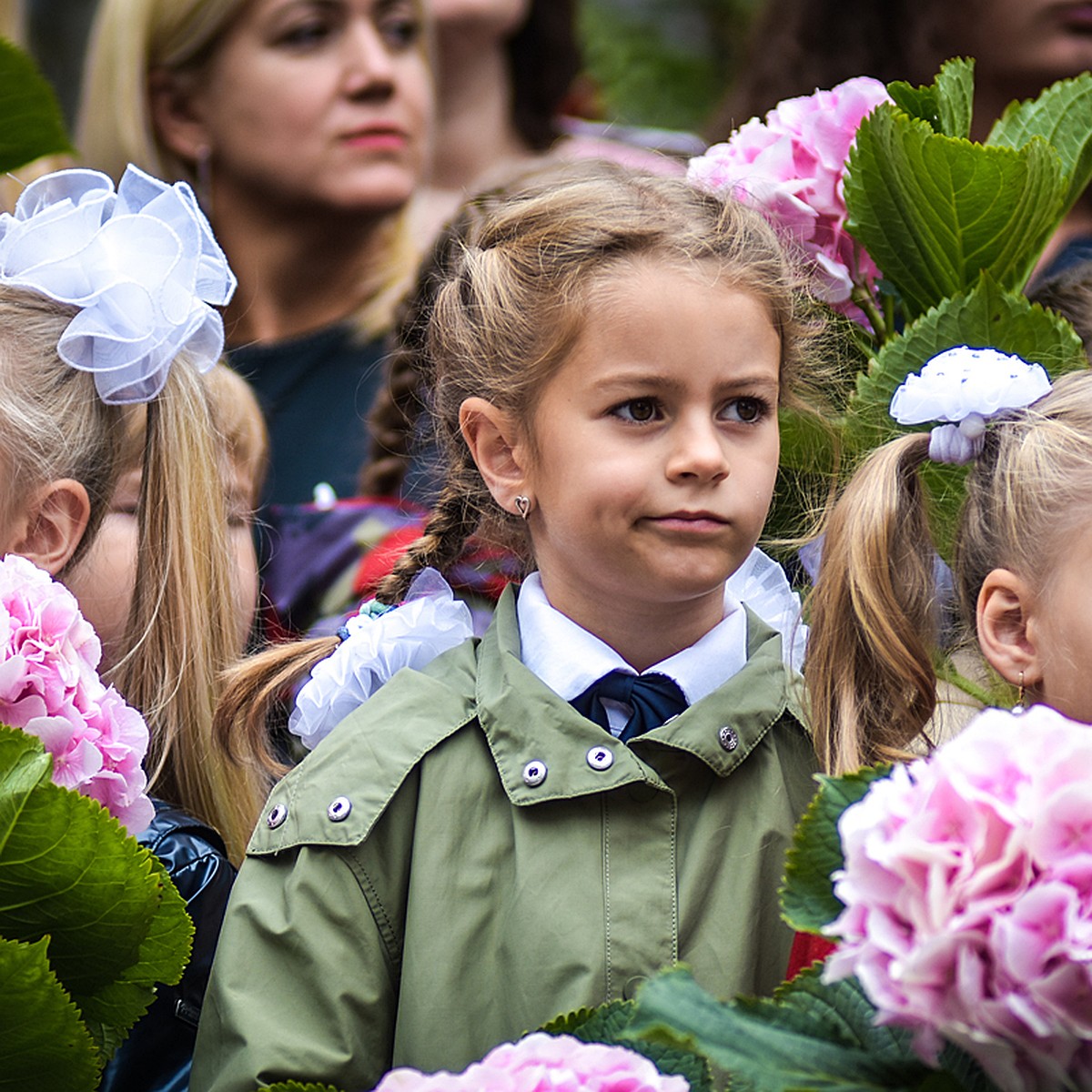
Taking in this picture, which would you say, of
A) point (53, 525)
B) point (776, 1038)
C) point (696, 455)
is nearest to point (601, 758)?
point (696, 455)

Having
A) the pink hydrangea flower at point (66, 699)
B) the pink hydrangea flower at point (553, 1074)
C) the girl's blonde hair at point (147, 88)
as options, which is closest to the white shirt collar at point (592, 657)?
the pink hydrangea flower at point (66, 699)

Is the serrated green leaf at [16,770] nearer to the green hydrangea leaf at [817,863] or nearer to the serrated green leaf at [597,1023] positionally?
the serrated green leaf at [597,1023]

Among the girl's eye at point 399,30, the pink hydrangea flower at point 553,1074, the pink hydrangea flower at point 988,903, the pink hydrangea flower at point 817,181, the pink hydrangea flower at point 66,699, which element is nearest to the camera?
the pink hydrangea flower at point 988,903

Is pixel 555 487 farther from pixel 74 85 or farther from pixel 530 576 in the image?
pixel 74 85

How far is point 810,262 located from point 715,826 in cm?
61

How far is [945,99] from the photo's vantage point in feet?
5.60

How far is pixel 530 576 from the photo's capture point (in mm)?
1713

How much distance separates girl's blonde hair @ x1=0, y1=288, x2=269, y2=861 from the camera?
1.90 metres

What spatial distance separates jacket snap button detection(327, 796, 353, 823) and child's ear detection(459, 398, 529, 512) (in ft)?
1.11

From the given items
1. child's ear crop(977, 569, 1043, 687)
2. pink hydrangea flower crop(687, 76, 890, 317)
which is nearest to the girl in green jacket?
pink hydrangea flower crop(687, 76, 890, 317)

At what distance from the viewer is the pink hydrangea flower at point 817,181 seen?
1785 millimetres

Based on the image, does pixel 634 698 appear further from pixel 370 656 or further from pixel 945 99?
pixel 945 99

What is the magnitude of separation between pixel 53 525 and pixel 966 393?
1.01 metres

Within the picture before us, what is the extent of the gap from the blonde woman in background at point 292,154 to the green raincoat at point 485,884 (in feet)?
5.00
